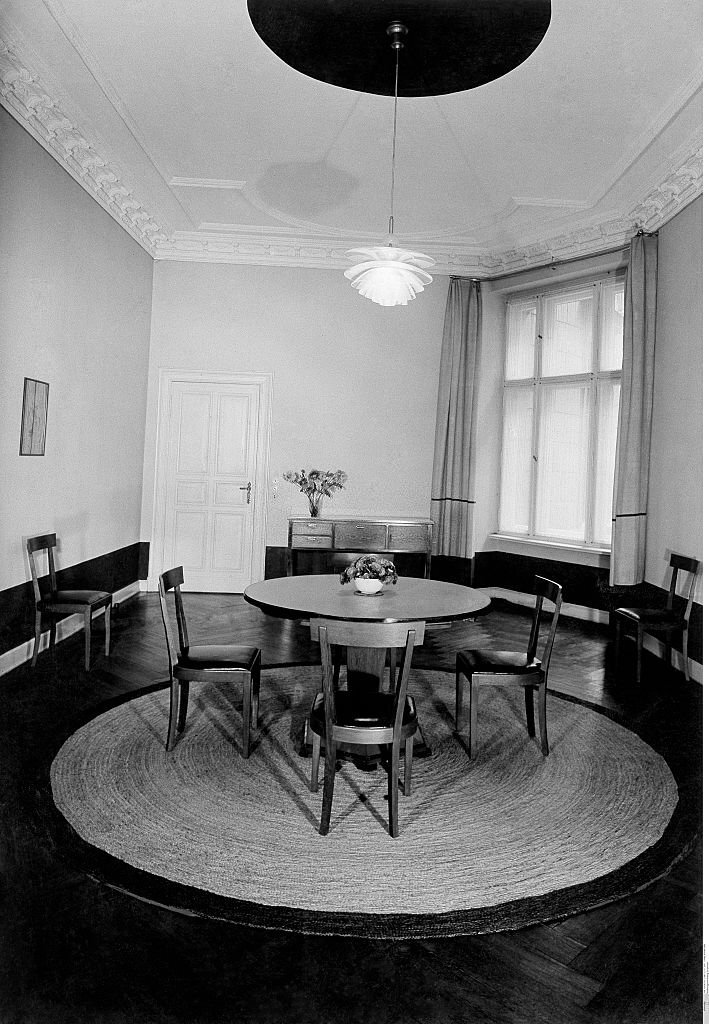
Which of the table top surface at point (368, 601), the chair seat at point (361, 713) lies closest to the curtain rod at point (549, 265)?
the table top surface at point (368, 601)

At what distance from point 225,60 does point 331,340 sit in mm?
3467

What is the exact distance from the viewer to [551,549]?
6.93m

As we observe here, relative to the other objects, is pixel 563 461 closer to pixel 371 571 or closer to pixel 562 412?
pixel 562 412

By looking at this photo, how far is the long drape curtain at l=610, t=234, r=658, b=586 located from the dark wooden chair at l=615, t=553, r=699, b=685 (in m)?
0.67

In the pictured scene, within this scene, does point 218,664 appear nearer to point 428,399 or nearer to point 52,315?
point 52,315

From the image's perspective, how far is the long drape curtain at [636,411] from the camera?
571 centimetres

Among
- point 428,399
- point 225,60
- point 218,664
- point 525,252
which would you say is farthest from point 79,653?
point 525,252

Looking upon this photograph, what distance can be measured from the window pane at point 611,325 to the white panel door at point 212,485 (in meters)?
3.50

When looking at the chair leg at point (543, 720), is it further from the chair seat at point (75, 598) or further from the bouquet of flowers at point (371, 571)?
the chair seat at point (75, 598)

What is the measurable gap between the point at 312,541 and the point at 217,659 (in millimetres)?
3557

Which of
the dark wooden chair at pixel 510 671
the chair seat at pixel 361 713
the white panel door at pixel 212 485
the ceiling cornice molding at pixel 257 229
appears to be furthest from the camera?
the white panel door at pixel 212 485

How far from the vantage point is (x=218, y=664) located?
3.33m

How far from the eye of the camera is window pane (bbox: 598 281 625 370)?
6508 millimetres

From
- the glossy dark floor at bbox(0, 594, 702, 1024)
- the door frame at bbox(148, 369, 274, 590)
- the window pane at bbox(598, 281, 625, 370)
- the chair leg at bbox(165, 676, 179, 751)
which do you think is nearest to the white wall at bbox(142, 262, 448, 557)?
the door frame at bbox(148, 369, 274, 590)
